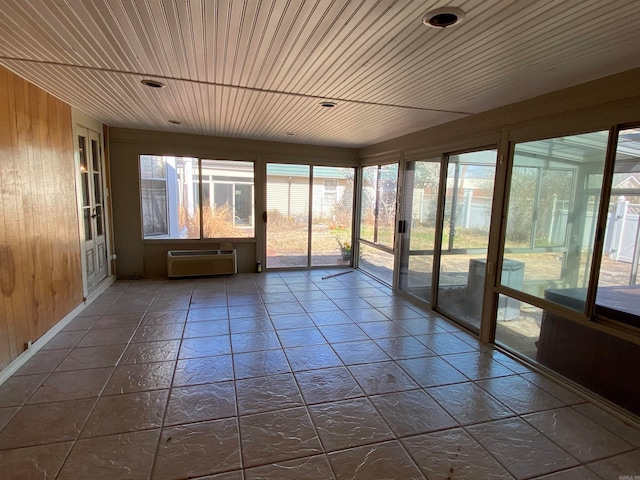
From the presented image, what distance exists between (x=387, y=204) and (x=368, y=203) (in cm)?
73

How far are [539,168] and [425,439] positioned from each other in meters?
2.42

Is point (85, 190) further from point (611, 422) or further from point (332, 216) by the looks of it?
point (611, 422)

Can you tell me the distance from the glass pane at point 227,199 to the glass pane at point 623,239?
4.98 m

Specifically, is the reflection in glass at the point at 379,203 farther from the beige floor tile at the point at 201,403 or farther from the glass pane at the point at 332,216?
the beige floor tile at the point at 201,403

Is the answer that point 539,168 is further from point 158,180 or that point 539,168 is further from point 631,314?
point 158,180

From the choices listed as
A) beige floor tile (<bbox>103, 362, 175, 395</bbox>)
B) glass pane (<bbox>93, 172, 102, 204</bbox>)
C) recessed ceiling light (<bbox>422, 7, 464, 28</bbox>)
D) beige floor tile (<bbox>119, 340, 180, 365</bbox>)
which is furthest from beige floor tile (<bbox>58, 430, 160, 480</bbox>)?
glass pane (<bbox>93, 172, 102, 204</bbox>)

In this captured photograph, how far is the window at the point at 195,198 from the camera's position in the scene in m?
5.54

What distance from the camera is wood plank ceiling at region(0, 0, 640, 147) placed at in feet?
5.36

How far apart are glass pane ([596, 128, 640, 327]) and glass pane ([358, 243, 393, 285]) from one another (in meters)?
3.10

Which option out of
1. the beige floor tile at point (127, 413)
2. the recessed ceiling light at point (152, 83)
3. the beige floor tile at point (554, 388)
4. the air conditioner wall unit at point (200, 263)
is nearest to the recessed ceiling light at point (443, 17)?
the recessed ceiling light at point (152, 83)

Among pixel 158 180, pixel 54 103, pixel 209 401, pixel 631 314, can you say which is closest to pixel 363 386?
pixel 209 401

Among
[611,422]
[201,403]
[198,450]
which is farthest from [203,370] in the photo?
[611,422]

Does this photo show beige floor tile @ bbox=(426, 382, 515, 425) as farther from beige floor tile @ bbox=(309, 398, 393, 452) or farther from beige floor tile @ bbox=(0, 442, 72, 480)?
beige floor tile @ bbox=(0, 442, 72, 480)

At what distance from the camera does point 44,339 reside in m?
3.06
